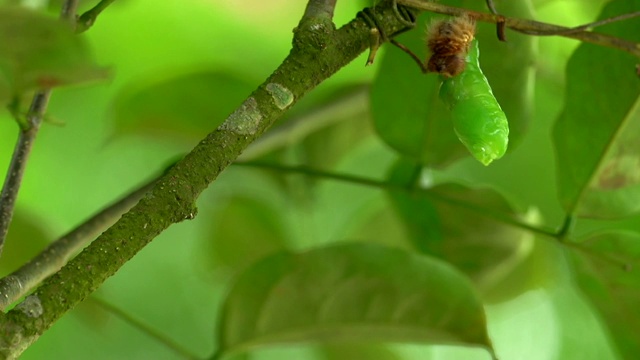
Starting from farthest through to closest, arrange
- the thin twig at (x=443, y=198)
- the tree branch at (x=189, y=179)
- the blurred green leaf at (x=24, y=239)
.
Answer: the blurred green leaf at (x=24, y=239)
the thin twig at (x=443, y=198)
the tree branch at (x=189, y=179)

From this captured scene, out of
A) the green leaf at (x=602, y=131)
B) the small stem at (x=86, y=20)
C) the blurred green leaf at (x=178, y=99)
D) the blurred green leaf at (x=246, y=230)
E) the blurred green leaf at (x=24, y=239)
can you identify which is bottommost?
the green leaf at (x=602, y=131)

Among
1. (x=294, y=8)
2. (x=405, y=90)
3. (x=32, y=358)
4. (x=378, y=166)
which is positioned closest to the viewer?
(x=405, y=90)

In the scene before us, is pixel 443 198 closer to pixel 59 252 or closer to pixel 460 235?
pixel 460 235

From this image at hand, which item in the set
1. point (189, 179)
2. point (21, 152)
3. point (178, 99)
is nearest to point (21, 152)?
point (21, 152)

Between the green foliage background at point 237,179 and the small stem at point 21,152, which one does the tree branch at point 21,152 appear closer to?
the small stem at point 21,152

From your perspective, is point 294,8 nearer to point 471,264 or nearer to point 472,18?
point 471,264

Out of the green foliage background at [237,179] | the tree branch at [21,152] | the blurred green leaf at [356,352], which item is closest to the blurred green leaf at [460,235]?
the green foliage background at [237,179]

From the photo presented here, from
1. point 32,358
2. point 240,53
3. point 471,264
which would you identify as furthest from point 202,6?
point 471,264
